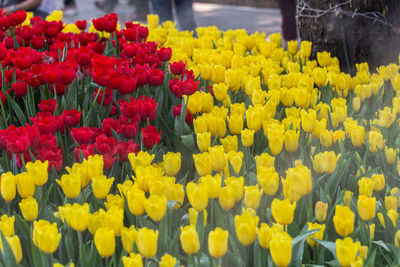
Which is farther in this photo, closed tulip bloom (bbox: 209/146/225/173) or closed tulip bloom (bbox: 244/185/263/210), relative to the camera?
closed tulip bloom (bbox: 209/146/225/173)

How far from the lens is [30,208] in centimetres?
141

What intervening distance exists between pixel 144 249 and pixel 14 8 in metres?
4.55

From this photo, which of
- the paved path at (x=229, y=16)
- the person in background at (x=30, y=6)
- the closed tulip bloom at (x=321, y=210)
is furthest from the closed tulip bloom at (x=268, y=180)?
the paved path at (x=229, y=16)

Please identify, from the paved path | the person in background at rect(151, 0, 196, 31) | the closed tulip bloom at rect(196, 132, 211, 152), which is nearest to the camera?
the closed tulip bloom at rect(196, 132, 211, 152)

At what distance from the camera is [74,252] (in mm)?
1417

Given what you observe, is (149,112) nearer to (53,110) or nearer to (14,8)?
(53,110)

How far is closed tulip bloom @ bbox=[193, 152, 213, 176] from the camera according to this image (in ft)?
5.06

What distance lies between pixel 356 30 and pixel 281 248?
2062 millimetres

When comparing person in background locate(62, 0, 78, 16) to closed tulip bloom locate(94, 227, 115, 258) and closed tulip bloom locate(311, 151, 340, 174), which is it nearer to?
closed tulip bloom locate(311, 151, 340, 174)

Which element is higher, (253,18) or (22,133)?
(22,133)

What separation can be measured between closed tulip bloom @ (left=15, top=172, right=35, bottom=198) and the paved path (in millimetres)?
7896

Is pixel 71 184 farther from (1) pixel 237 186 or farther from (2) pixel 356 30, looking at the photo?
(2) pixel 356 30

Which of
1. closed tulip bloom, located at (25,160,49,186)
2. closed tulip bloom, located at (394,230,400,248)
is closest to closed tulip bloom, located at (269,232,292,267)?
closed tulip bloom, located at (394,230,400,248)

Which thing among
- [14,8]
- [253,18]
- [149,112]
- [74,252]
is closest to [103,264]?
[74,252]
